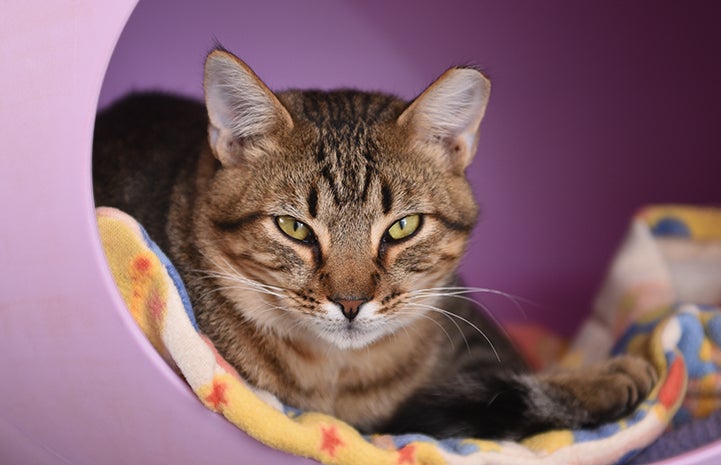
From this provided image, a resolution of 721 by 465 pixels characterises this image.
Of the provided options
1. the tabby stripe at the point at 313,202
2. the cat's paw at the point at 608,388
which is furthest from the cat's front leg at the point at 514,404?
the tabby stripe at the point at 313,202

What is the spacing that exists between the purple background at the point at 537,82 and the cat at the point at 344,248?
17.4 inches

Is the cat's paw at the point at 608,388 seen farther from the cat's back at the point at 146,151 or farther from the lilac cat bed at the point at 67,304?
the cat's back at the point at 146,151

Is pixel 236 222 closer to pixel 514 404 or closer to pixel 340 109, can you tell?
pixel 340 109

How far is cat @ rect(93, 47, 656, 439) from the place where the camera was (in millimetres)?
1223

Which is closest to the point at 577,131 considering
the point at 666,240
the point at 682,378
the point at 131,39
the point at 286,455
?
the point at 666,240

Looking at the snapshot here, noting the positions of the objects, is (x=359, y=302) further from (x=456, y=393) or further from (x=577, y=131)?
(x=577, y=131)

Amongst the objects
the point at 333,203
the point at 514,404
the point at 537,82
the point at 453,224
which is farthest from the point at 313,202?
the point at 537,82

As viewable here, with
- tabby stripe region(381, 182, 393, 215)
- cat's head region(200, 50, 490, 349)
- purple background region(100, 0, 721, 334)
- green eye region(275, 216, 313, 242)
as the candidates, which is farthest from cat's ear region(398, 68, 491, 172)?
purple background region(100, 0, 721, 334)

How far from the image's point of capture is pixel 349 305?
1.17 metres

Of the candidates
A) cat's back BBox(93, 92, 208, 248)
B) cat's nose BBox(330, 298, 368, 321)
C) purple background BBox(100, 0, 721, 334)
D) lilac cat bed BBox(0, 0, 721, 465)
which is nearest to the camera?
lilac cat bed BBox(0, 0, 721, 465)

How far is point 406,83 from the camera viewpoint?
6.75 ft

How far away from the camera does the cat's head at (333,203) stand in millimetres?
1209

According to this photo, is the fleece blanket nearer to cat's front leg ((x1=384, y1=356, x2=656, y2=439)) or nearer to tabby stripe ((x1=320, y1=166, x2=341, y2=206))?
cat's front leg ((x1=384, y1=356, x2=656, y2=439))

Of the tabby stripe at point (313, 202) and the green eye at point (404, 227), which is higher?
the tabby stripe at point (313, 202)
